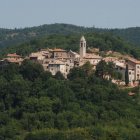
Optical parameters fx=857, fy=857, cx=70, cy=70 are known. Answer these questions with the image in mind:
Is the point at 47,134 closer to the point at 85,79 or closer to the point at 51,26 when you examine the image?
the point at 85,79

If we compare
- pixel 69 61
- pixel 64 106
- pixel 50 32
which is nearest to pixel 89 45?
pixel 69 61

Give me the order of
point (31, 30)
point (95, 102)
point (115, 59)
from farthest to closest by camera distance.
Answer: point (31, 30) → point (115, 59) → point (95, 102)

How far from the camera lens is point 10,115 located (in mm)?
58531

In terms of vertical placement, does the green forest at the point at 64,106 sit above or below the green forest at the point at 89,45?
below

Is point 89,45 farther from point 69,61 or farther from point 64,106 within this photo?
point 64,106

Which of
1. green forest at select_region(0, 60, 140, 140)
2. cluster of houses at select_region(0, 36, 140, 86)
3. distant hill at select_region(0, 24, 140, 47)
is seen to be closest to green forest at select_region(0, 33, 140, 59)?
cluster of houses at select_region(0, 36, 140, 86)

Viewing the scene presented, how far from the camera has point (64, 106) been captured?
195 ft

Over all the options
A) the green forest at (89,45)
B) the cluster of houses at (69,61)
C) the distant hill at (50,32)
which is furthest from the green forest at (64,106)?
the distant hill at (50,32)

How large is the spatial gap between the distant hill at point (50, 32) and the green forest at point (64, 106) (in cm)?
8881

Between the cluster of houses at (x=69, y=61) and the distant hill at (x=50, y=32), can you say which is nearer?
the cluster of houses at (x=69, y=61)

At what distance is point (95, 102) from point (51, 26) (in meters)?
125

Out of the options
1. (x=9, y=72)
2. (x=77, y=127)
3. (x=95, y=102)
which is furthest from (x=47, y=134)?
(x=9, y=72)

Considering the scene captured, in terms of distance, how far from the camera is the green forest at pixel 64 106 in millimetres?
53062

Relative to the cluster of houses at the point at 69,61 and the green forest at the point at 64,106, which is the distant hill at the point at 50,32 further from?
the green forest at the point at 64,106
